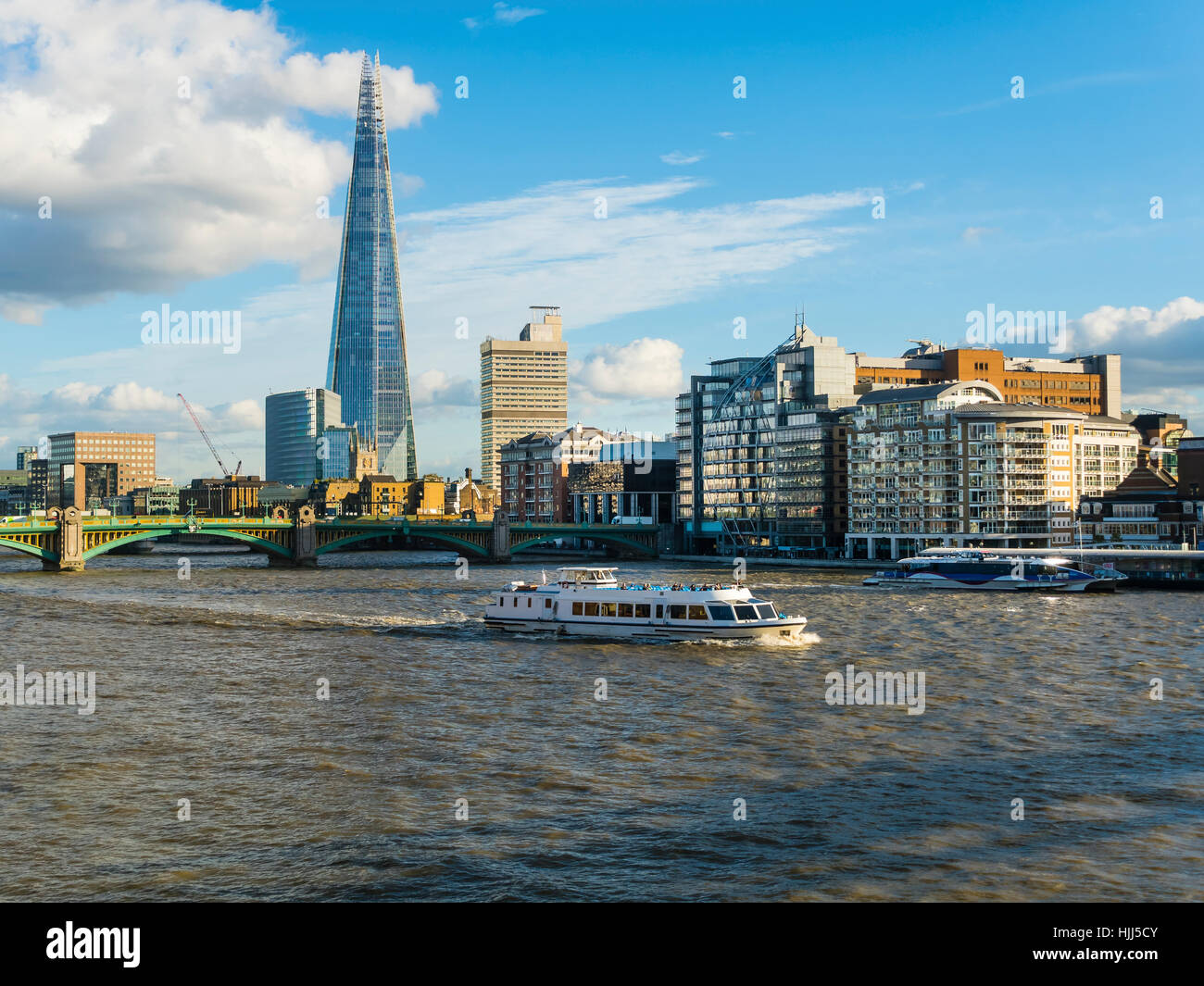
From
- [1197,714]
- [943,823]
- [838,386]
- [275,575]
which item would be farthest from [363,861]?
[838,386]

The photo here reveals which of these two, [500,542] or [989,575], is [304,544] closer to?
[500,542]

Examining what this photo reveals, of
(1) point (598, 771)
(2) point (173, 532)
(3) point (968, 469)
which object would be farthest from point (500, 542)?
(1) point (598, 771)

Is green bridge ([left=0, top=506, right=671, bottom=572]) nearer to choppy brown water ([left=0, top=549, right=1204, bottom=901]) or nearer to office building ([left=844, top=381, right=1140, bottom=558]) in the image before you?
office building ([left=844, top=381, right=1140, bottom=558])

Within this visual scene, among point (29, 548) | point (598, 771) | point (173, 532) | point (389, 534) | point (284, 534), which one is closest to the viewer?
point (598, 771)

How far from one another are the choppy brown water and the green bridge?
74642 millimetres

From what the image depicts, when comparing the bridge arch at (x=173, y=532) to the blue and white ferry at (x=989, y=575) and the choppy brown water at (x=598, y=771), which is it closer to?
the choppy brown water at (x=598, y=771)

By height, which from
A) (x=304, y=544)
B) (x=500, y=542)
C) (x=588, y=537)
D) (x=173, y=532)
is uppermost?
(x=173, y=532)

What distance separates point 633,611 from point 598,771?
38127 millimetres

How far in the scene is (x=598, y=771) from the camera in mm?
34188

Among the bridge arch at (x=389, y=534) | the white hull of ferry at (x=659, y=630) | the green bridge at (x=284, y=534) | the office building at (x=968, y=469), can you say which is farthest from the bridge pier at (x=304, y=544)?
the white hull of ferry at (x=659, y=630)

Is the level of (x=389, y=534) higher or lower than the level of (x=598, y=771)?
higher

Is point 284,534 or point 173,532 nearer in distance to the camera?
point 173,532
